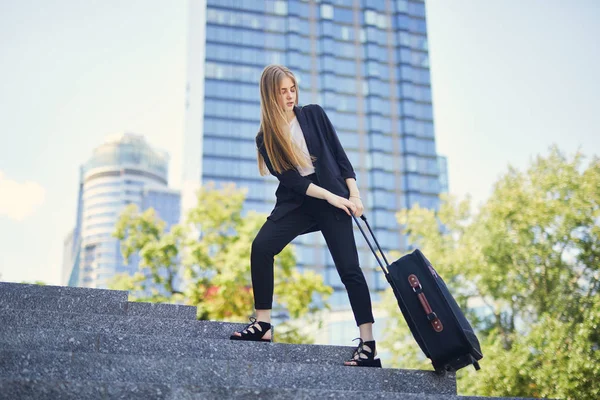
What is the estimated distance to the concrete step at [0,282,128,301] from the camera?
4.69 metres

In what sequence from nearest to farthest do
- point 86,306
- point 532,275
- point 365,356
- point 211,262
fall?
point 365,356
point 86,306
point 532,275
point 211,262

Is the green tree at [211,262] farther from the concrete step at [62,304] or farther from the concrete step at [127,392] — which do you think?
the concrete step at [127,392]

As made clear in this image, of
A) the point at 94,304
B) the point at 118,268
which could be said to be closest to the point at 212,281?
the point at 94,304

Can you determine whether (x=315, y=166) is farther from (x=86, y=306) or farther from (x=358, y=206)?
(x=86, y=306)

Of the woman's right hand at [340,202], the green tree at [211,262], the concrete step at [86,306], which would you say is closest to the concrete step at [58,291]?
the concrete step at [86,306]

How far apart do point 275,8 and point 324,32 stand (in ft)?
23.1

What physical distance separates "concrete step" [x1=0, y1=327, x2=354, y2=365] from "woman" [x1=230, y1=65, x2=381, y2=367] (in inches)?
→ 8.8

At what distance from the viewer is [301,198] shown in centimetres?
433

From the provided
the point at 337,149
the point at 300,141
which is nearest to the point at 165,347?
the point at 300,141

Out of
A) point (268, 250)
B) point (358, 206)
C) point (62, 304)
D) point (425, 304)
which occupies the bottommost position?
point (425, 304)

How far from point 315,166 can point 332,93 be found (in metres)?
77.8

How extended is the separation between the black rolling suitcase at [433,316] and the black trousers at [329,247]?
0.85 ft

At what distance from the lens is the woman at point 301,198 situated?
418 centimetres

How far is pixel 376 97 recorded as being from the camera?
82.9 m
